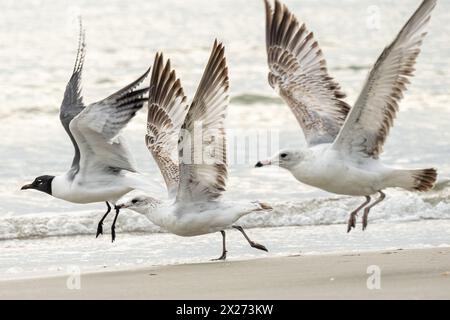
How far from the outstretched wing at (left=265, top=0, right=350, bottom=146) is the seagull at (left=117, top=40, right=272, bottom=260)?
98 centimetres

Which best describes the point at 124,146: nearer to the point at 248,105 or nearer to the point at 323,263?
the point at 323,263

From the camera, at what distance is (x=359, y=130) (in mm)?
8352

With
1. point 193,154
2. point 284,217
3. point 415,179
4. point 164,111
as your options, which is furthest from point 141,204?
point 284,217

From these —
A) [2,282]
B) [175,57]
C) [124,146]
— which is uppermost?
[175,57]

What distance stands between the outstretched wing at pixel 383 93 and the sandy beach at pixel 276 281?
0.95m

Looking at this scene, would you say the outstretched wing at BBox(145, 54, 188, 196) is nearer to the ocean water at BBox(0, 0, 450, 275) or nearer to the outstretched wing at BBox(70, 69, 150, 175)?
the outstretched wing at BBox(70, 69, 150, 175)

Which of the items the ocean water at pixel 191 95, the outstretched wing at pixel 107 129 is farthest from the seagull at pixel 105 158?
the ocean water at pixel 191 95

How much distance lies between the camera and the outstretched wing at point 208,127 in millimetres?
8180

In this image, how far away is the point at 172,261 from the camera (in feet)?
30.8

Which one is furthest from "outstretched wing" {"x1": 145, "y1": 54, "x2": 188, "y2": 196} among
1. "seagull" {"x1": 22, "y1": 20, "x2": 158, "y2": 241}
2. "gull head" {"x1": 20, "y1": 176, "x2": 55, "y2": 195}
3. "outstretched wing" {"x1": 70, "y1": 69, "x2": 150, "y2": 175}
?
"gull head" {"x1": 20, "y1": 176, "x2": 55, "y2": 195}

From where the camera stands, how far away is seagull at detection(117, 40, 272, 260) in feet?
27.0

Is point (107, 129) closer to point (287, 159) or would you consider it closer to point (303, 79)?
point (303, 79)

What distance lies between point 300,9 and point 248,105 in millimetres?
7990
